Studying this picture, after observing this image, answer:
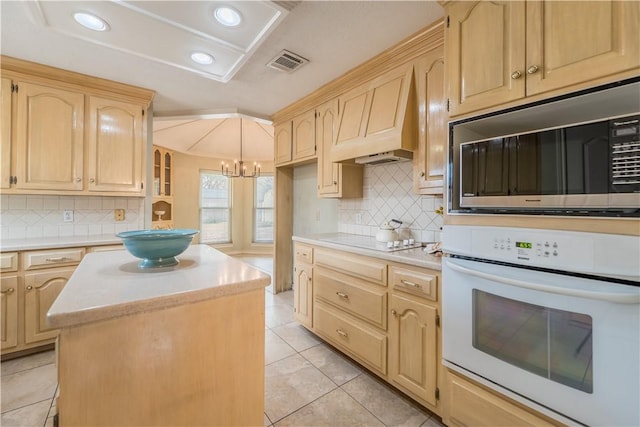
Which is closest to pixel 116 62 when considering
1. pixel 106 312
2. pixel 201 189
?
pixel 106 312

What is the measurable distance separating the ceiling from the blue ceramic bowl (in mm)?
1292

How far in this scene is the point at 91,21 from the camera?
5.17 feet

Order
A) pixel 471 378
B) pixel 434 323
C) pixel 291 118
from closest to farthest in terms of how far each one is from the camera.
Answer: pixel 471 378
pixel 434 323
pixel 291 118

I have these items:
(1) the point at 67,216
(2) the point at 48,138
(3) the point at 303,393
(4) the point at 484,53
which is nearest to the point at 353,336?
(3) the point at 303,393

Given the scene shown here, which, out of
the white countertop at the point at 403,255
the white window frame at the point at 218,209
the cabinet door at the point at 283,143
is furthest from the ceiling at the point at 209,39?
the white window frame at the point at 218,209

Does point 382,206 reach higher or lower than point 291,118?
lower

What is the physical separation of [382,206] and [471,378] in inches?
61.0

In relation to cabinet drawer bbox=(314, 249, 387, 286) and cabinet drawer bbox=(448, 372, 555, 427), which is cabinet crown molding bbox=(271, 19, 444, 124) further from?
cabinet drawer bbox=(448, 372, 555, 427)

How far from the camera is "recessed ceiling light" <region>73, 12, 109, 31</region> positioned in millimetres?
1539

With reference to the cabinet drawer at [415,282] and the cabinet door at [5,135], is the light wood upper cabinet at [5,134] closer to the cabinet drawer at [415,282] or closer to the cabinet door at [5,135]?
the cabinet door at [5,135]

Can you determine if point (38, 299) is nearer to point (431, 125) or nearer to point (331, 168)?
point (331, 168)

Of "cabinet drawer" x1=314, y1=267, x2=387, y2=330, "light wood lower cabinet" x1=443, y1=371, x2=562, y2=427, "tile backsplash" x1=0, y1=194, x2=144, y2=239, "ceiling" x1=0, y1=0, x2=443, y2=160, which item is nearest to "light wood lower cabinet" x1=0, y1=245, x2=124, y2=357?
"tile backsplash" x1=0, y1=194, x2=144, y2=239

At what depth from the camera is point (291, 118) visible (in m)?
3.30

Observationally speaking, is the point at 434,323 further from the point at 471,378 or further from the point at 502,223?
the point at 502,223
